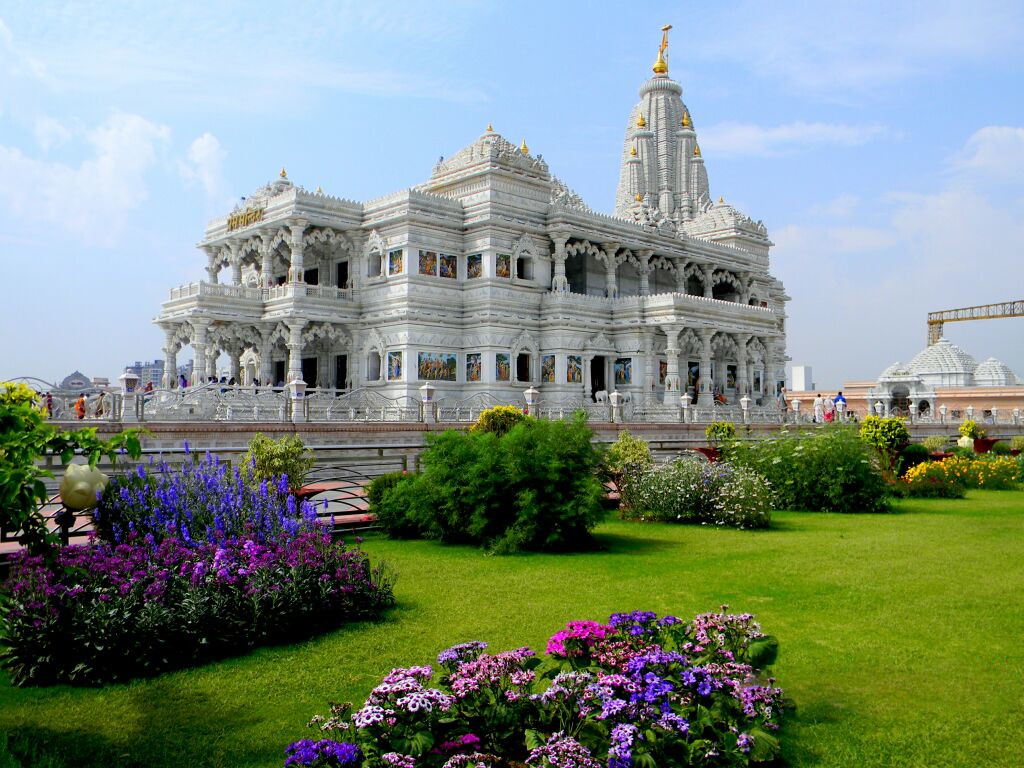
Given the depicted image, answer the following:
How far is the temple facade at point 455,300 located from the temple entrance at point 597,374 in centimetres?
11

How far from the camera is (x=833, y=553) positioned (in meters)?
11.5

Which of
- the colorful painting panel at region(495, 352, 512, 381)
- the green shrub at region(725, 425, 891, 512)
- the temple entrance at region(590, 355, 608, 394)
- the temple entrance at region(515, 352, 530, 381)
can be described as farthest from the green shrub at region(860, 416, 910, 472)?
the temple entrance at region(590, 355, 608, 394)

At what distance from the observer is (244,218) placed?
37.0m

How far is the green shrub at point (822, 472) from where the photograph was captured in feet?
54.9

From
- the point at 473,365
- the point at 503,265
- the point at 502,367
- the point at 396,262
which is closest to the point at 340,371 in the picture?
the point at 396,262

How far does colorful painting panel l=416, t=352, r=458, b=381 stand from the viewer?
34.5 metres

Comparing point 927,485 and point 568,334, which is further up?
point 568,334

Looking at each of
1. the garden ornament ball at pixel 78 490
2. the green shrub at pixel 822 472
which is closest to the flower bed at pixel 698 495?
the green shrub at pixel 822 472

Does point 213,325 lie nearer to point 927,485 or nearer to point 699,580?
point 927,485

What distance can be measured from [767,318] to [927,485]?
2344 cm

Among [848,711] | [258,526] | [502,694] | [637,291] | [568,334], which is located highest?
[637,291]

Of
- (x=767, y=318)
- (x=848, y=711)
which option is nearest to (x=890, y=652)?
(x=848, y=711)

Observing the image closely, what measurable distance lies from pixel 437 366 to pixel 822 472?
20459 millimetres

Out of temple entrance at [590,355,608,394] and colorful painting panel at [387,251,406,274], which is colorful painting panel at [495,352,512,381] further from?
colorful painting panel at [387,251,406,274]
